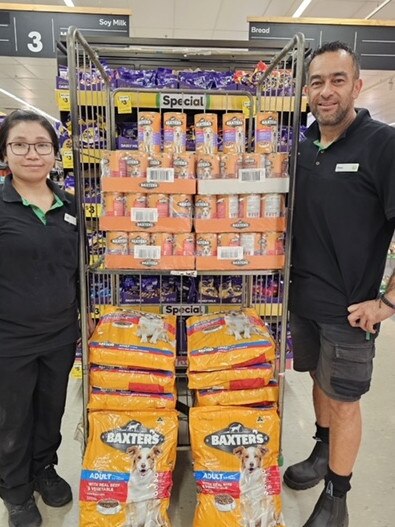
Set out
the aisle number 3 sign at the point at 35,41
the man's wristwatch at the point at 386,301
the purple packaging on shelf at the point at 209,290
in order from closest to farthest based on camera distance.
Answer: the man's wristwatch at the point at 386,301 < the purple packaging on shelf at the point at 209,290 < the aisle number 3 sign at the point at 35,41

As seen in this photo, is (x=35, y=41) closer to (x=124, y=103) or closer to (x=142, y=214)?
(x=124, y=103)

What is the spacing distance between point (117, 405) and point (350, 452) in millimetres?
991

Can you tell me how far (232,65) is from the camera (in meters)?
2.73

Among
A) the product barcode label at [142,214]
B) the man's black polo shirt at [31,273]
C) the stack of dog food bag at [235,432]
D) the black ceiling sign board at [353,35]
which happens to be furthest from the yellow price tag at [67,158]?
the black ceiling sign board at [353,35]

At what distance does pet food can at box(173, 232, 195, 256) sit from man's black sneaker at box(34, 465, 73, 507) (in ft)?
4.08

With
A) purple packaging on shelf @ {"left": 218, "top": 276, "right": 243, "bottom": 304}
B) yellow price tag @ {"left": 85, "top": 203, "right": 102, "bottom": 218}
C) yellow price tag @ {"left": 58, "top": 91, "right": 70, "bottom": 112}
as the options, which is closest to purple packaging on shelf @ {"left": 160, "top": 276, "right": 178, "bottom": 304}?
purple packaging on shelf @ {"left": 218, "top": 276, "right": 243, "bottom": 304}

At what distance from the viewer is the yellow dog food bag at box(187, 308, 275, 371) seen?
1.78m

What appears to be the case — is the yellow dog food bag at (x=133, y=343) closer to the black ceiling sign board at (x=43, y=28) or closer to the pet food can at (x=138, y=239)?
the pet food can at (x=138, y=239)

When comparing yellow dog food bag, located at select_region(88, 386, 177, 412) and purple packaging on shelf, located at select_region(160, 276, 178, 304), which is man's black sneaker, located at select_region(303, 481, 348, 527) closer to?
yellow dog food bag, located at select_region(88, 386, 177, 412)

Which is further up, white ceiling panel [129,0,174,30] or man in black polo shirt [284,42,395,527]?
white ceiling panel [129,0,174,30]

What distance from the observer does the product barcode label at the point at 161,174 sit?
63.9 inches

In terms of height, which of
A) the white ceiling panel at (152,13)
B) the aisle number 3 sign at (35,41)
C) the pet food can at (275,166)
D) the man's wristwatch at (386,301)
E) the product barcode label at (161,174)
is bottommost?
the man's wristwatch at (386,301)

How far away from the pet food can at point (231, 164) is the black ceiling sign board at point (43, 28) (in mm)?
3618

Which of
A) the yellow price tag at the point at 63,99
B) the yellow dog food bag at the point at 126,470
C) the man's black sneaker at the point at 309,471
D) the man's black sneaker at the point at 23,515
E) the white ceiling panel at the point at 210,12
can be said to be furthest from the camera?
the white ceiling panel at the point at 210,12
